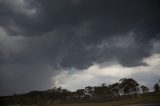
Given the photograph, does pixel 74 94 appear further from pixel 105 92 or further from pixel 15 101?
pixel 15 101

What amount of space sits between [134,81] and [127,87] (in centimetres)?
802

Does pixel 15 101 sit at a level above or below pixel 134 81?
below

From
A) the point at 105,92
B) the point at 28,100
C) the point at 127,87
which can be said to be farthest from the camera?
the point at 105,92

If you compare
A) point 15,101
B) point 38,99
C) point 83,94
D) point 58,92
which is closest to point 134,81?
point 83,94

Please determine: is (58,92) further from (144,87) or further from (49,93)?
(144,87)

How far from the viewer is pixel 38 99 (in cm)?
15738

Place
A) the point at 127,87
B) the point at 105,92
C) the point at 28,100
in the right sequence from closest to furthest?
the point at 28,100
the point at 127,87
the point at 105,92

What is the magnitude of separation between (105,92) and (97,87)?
26.9ft

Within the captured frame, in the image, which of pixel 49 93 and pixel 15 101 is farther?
pixel 49 93

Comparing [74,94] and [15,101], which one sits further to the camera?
[74,94]

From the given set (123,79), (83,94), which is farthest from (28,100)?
(123,79)

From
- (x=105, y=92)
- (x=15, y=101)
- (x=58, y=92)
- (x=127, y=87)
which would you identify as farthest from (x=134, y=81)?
(x=15, y=101)

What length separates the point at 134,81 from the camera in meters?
176

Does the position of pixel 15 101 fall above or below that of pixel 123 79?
below
